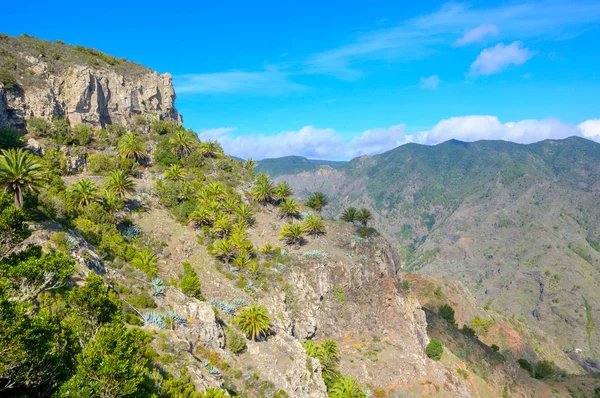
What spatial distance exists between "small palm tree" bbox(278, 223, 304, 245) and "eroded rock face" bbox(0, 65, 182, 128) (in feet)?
115

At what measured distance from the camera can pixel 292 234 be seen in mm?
42438

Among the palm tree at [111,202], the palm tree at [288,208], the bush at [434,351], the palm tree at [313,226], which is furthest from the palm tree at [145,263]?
the bush at [434,351]

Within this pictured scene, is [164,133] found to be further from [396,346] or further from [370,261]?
[396,346]

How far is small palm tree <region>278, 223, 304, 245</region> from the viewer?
138ft

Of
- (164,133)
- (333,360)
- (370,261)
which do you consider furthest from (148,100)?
(333,360)

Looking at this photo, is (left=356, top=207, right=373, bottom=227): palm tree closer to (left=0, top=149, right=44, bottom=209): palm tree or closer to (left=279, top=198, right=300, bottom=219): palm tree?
(left=279, top=198, right=300, bottom=219): palm tree

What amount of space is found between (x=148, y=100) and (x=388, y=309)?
55664 mm

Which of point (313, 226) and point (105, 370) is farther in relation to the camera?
point (313, 226)

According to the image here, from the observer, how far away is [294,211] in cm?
4769

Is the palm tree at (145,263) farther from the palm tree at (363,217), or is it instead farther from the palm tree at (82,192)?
the palm tree at (363,217)

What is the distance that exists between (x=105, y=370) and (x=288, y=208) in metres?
37.9

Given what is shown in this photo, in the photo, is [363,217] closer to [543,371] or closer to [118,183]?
[118,183]

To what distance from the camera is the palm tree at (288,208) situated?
155 feet

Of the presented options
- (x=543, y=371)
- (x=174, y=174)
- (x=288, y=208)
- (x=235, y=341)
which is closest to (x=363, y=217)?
(x=288, y=208)
